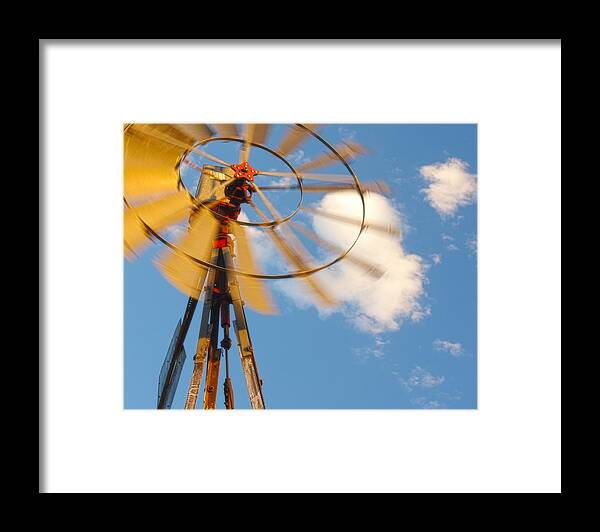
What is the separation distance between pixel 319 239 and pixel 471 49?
1.50 metres

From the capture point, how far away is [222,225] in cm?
563

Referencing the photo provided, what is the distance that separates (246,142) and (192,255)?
800 mm

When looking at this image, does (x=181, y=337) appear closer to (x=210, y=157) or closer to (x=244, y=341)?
(x=244, y=341)

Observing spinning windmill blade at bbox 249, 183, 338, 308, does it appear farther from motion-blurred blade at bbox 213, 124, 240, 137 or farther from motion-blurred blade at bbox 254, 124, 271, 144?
motion-blurred blade at bbox 213, 124, 240, 137

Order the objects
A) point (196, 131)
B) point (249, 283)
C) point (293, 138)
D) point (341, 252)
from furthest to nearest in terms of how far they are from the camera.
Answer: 1. point (249, 283)
2. point (341, 252)
3. point (293, 138)
4. point (196, 131)

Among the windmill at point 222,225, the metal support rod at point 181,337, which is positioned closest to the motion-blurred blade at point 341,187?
the windmill at point 222,225

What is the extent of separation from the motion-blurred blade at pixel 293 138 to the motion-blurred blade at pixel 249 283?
63cm

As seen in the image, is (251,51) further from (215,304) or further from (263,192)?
(215,304)

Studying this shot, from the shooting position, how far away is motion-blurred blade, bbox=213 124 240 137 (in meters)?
5.12

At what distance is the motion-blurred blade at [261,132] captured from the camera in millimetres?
5117

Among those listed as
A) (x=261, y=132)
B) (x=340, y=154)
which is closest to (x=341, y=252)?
(x=340, y=154)

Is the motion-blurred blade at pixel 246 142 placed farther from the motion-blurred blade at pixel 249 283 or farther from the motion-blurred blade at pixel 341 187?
the motion-blurred blade at pixel 249 283

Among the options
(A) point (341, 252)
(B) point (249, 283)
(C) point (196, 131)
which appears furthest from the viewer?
(B) point (249, 283)

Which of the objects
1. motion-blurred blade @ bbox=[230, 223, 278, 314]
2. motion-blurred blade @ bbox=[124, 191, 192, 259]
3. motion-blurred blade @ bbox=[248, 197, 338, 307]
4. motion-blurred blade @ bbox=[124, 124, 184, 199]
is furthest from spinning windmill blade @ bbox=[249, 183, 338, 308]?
motion-blurred blade @ bbox=[124, 124, 184, 199]
